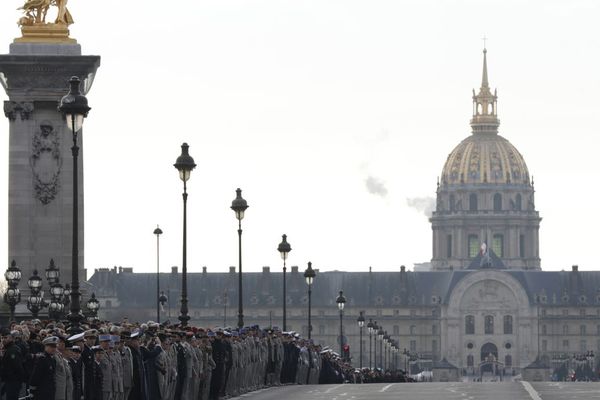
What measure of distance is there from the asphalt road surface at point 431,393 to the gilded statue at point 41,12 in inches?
532

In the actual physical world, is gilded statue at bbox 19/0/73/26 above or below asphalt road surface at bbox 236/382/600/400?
above

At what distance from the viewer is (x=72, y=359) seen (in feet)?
111

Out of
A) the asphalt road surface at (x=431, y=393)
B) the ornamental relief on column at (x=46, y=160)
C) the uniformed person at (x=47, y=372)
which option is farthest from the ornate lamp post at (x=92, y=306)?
the uniformed person at (x=47, y=372)

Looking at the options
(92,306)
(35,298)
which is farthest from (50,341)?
(92,306)

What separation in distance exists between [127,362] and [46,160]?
27256 mm

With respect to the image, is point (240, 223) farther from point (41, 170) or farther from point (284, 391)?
point (284, 391)

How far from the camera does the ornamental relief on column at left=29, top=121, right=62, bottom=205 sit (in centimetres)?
6372

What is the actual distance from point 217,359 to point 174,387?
6.08m

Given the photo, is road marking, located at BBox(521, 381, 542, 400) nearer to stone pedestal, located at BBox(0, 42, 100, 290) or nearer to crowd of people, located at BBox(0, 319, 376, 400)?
crowd of people, located at BBox(0, 319, 376, 400)

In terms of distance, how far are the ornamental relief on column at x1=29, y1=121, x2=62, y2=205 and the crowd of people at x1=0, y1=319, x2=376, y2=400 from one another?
1157 centimetres

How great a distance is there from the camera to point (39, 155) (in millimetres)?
63844

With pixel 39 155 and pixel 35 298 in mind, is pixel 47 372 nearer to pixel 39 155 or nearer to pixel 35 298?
pixel 35 298

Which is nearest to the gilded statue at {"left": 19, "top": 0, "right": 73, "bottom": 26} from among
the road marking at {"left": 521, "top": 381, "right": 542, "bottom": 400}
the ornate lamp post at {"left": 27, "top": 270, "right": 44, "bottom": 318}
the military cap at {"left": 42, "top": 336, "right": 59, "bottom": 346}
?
the ornate lamp post at {"left": 27, "top": 270, "right": 44, "bottom": 318}

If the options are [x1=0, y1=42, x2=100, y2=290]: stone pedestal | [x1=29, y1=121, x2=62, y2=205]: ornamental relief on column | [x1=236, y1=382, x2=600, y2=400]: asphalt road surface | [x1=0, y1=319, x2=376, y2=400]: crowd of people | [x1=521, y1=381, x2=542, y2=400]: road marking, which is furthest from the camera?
[x1=29, y1=121, x2=62, y2=205]: ornamental relief on column
